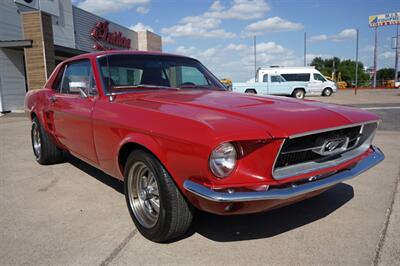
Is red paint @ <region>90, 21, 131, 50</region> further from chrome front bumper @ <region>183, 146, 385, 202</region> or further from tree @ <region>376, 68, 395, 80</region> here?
tree @ <region>376, 68, 395, 80</region>

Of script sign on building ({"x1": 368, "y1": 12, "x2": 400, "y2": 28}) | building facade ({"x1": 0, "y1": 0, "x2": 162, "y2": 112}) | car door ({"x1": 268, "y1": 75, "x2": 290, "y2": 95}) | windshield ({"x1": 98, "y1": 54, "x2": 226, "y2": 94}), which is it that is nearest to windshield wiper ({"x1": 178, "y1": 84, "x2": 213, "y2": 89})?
windshield ({"x1": 98, "y1": 54, "x2": 226, "y2": 94})

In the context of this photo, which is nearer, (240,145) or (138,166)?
(240,145)

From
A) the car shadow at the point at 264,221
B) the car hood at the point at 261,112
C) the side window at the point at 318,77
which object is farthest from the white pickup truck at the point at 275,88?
the car hood at the point at 261,112

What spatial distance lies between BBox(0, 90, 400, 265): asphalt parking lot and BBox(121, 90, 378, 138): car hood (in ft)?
2.97

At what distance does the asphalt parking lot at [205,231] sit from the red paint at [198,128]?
0.45 m

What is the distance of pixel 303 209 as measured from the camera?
3.20 meters

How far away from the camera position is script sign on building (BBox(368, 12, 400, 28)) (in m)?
54.4

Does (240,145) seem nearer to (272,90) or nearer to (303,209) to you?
(303,209)

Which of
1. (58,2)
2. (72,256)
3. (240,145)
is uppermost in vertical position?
(58,2)

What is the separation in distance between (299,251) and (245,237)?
1.42 ft

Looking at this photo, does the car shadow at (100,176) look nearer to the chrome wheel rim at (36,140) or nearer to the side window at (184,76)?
the chrome wheel rim at (36,140)

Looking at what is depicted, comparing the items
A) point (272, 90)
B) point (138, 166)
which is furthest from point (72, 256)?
point (272, 90)

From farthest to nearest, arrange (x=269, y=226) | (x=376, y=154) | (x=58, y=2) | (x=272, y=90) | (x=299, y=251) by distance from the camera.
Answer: (x=272, y=90) → (x=58, y=2) → (x=376, y=154) → (x=269, y=226) → (x=299, y=251)

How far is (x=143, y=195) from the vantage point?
9.24ft
